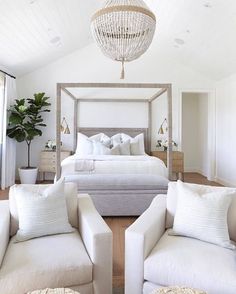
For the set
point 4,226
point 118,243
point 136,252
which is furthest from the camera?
point 118,243

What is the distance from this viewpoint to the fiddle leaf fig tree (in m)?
5.60

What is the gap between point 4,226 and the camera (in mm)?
1896

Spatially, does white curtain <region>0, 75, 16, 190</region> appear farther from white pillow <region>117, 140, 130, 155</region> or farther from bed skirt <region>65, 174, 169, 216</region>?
white pillow <region>117, 140, 130, 155</region>

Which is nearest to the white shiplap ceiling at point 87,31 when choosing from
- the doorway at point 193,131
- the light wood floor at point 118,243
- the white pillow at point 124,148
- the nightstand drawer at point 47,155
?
the doorway at point 193,131

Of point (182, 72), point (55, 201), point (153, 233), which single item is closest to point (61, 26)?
point (182, 72)

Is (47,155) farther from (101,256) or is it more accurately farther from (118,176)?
(101,256)

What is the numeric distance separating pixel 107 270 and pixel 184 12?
388 centimetres

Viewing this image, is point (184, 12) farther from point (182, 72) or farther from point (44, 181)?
point (44, 181)

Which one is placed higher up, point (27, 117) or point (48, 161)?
point (27, 117)

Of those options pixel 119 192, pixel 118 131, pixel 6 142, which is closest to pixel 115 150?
pixel 118 131

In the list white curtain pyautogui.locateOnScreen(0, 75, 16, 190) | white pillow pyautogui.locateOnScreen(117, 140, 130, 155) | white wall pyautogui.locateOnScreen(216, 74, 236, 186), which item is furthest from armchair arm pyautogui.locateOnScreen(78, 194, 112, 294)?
white wall pyautogui.locateOnScreen(216, 74, 236, 186)

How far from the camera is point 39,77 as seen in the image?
21.1ft

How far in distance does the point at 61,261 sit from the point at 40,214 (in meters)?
0.47

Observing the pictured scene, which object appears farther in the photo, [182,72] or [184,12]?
[182,72]
